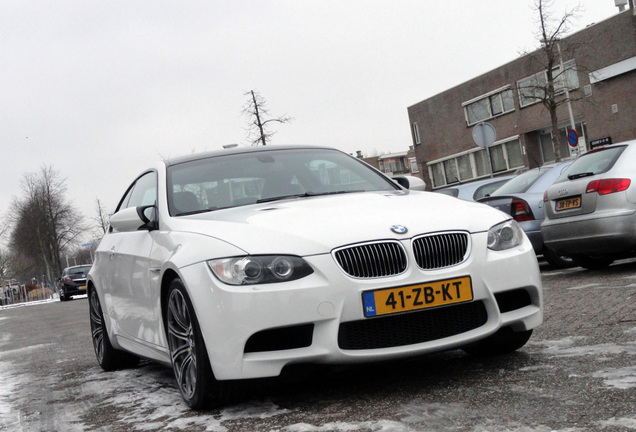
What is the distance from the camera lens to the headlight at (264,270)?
3.86 m

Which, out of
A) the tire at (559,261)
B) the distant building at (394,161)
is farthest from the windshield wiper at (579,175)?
the distant building at (394,161)

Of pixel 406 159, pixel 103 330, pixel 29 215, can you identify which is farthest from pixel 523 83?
pixel 406 159

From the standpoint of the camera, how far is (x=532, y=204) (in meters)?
10.4

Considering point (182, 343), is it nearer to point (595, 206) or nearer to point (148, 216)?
point (148, 216)

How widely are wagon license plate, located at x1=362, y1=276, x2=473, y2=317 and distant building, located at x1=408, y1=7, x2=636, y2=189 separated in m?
24.1

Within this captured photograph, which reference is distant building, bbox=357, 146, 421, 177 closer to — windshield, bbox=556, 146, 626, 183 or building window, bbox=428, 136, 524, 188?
building window, bbox=428, 136, 524, 188

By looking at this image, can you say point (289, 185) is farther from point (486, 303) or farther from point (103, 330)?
point (103, 330)

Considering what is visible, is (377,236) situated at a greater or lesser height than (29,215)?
lesser

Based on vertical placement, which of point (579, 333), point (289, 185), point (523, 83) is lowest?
point (579, 333)

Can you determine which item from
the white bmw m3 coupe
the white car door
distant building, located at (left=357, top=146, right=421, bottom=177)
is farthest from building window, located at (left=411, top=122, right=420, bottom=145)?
distant building, located at (left=357, top=146, right=421, bottom=177)

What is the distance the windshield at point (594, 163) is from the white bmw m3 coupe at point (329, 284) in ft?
14.1

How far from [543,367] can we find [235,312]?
1635mm

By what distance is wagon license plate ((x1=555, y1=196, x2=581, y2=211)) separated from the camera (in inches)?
342

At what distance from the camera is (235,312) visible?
151 inches
